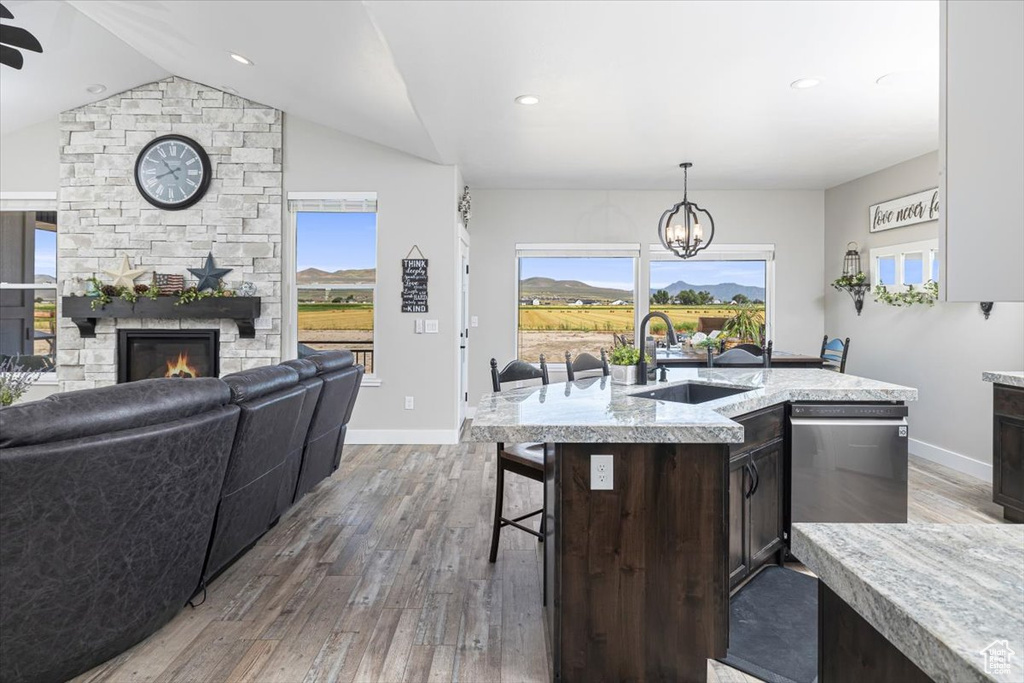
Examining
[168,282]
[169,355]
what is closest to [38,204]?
[168,282]

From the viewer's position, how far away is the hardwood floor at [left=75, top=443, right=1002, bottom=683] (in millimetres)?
1896

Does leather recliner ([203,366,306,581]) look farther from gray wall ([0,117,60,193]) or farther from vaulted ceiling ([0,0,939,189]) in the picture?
gray wall ([0,117,60,193])

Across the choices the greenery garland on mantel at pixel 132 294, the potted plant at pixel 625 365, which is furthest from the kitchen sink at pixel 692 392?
the greenery garland on mantel at pixel 132 294

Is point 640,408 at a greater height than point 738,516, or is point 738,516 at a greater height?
point 640,408

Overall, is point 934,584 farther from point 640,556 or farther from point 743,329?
point 743,329

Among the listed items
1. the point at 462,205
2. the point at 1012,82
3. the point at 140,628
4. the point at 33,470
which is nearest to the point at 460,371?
the point at 462,205

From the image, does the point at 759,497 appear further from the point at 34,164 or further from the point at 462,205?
the point at 34,164

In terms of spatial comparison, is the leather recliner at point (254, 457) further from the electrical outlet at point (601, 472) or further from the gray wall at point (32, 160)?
the gray wall at point (32, 160)

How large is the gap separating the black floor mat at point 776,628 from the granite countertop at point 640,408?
83 centimetres

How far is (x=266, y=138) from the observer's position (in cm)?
519

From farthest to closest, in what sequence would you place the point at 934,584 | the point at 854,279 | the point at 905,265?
the point at 854,279 < the point at 905,265 < the point at 934,584

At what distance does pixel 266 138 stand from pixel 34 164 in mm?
2333

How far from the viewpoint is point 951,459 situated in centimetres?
442

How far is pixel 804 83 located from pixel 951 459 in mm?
3325
